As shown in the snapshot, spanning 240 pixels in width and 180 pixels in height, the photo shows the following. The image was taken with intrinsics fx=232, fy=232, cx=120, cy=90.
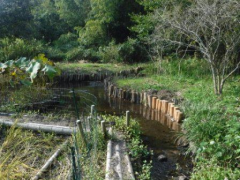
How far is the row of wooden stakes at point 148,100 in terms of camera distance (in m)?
5.98

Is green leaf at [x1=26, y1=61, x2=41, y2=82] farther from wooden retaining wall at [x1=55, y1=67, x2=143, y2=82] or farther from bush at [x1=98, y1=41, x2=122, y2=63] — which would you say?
bush at [x1=98, y1=41, x2=122, y2=63]

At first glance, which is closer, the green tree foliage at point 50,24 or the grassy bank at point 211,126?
the grassy bank at point 211,126

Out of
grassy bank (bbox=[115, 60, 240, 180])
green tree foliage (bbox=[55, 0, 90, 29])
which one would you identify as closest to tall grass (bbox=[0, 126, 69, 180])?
grassy bank (bbox=[115, 60, 240, 180])

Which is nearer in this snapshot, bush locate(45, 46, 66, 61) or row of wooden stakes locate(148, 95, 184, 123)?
row of wooden stakes locate(148, 95, 184, 123)

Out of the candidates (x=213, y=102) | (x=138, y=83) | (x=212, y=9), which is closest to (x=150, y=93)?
(x=138, y=83)

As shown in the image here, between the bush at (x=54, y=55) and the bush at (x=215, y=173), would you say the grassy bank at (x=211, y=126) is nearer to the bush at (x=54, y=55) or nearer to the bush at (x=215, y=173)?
the bush at (x=215, y=173)

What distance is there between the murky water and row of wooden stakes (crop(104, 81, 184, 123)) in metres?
0.16

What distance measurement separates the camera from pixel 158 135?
5.29 metres

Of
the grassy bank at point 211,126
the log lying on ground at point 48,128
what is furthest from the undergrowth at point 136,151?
the log lying on ground at point 48,128

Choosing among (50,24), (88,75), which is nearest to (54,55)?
(88,75)

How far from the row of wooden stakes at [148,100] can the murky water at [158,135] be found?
0.16m

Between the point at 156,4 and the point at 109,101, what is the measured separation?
5860mm

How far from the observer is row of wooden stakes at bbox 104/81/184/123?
598 centimetres

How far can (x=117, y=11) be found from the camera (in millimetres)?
15016
